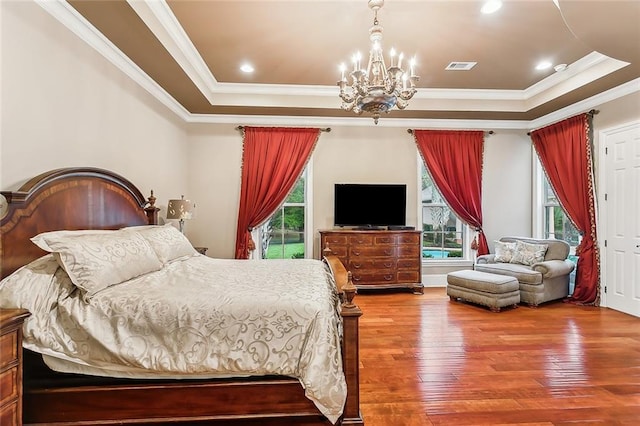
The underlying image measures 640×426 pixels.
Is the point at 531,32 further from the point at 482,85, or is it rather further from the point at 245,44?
the point at 245,44

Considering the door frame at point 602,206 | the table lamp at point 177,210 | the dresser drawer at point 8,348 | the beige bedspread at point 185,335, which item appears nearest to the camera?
the dresser drawer at point 8,348

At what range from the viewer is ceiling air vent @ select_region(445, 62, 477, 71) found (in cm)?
406

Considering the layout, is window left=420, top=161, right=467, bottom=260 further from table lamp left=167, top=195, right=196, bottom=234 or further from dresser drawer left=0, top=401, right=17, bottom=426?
dresser drawer left=0, top=401, right=17, bottom=426

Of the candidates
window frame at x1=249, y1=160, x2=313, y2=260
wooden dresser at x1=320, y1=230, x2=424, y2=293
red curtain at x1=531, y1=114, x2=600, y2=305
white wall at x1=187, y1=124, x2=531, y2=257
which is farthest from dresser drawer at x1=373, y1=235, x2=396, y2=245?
red curtain at x1=531, y1=114, x2=600, y2=305

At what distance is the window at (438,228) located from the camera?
5801mm

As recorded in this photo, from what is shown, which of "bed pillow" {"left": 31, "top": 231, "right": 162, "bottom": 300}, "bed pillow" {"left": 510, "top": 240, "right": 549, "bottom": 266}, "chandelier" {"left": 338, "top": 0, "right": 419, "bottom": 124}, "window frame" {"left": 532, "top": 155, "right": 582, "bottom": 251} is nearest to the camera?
"bed pillow" {"left": 31, "top": 231, "right": 162, "bottom": 300}

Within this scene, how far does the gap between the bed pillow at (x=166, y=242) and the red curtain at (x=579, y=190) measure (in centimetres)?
520

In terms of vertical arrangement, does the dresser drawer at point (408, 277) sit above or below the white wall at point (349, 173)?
below

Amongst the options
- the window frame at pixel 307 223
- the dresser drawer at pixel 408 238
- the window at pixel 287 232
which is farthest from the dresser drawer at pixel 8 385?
the dresser drawer at pixel 408 238

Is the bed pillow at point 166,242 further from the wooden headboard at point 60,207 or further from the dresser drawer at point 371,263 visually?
the dresser drawer at point 371,263

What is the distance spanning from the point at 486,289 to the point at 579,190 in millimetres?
2099

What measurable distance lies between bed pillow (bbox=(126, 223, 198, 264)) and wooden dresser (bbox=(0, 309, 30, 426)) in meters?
1.23

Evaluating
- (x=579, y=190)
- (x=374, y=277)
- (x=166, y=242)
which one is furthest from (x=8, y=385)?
(x=579, y=190)

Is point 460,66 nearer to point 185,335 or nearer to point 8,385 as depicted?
point 185,335
